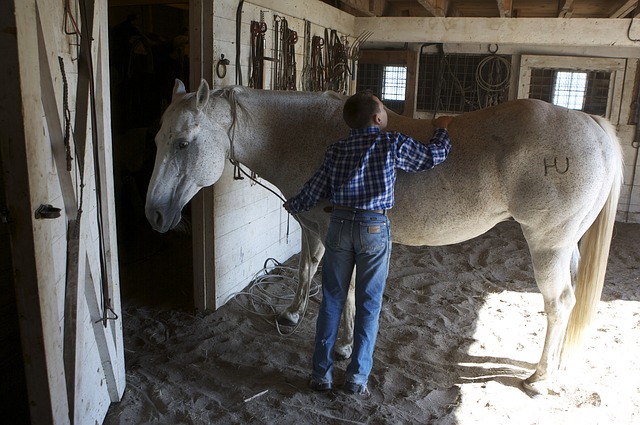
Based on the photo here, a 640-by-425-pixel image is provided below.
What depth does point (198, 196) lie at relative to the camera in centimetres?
358

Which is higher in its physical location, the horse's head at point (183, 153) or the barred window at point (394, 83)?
the barred window at point (394, 83)

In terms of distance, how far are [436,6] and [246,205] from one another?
3.31m

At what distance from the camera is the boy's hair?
239cm

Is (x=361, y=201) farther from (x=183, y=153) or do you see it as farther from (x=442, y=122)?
(x=183, y=153)

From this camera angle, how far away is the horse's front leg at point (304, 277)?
11.7ft

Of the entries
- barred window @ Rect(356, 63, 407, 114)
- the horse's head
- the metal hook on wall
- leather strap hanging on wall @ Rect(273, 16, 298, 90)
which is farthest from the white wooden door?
barred window @ Rect(356, 63, 407, 114)

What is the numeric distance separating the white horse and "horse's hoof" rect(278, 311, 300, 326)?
0.90 metres

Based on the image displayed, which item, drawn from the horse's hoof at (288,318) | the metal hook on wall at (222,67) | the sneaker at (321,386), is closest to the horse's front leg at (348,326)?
the sneaker at (321,386)

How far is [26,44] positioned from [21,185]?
429mm

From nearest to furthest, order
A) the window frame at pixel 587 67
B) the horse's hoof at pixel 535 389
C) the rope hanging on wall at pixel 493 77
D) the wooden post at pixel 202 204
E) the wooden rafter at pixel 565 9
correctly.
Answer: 1. the horse's hoof at pixel 535 389
2. the wooden post at pixel 202 204
3. the wooden rafter at pixel 565 9
4. the window frame at pixel 587 67
5. the rope hanging on wall at pixel 493 77

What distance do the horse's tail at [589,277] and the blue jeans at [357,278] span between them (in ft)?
3.91

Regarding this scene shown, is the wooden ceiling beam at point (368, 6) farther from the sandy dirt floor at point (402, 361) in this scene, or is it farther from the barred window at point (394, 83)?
the sandy dirt floor at point (402, 361)

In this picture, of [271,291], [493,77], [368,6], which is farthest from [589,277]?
[493,77]

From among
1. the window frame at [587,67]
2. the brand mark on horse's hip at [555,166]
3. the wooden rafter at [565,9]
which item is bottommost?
the brand mark on horse's hip at [555,166]
